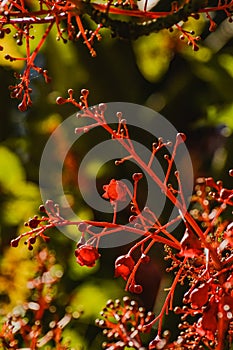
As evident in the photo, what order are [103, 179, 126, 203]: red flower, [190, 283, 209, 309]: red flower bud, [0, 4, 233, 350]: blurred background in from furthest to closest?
[0, 4, 233, 350]: blurred background
[103, 179, 126, 203]: red flower
[190, 283, 209, 309]: red flower bud

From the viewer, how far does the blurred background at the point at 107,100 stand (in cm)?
138

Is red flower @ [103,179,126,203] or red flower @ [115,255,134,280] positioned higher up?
red flower @ [103,179,126,203]

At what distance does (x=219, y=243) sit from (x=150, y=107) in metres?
0.94

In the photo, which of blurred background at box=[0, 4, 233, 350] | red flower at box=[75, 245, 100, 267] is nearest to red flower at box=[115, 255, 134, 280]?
red flower at box=[75, 245, 100, 267]

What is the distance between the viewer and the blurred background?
138 cm

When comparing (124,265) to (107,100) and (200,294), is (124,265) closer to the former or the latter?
(200,294)

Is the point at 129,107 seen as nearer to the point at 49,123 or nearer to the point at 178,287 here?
the point at 49,123

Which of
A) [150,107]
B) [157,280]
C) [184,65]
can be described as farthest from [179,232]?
[184,65]

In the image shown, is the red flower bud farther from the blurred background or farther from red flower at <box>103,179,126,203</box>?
the blurred background

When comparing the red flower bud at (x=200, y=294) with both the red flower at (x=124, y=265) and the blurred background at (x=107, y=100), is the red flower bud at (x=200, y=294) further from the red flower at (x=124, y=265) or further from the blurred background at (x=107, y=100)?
the blurred background at (x=107, y=100)

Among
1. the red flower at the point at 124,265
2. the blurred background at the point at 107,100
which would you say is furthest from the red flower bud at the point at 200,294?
the blurred background at the point at 107,100

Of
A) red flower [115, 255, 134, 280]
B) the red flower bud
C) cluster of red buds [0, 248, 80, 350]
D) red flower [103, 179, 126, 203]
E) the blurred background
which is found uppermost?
red flower [103, 179, 126, 203]

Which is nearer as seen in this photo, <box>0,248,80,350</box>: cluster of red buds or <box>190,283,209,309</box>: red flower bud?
Answer: <box>190,283,209,309</box>: red flower bud

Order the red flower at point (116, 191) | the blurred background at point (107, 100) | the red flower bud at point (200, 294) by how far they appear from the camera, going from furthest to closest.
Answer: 1. the blurred background at point (107, 100)
2. the red flower at point (116, 191)
3. the red flower bud at point (200, 294)
